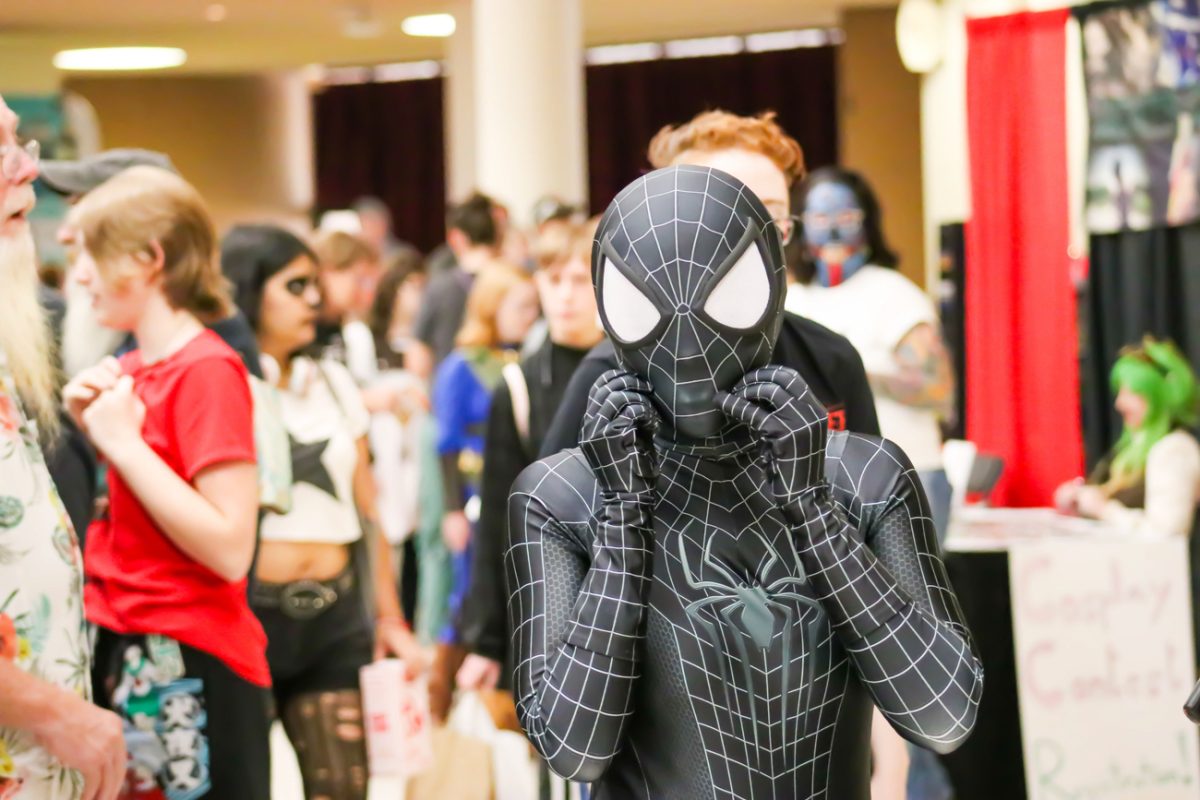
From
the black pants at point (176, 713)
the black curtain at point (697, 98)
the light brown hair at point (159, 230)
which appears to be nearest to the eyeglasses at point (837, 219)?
the light brown hair at point (159, 230)

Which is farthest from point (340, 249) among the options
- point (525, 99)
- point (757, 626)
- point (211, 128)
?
point (211, 128)

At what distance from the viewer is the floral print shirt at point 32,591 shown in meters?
1.90

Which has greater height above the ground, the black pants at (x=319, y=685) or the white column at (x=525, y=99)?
the white column at (x=525, y=99)

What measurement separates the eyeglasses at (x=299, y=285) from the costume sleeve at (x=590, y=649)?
1.97m

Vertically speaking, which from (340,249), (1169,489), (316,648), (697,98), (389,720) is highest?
(697,98)

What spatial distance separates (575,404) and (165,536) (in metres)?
0.64

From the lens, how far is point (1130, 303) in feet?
21.9

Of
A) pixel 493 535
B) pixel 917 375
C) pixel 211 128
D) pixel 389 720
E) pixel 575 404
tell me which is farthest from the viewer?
Result: pixel 211 128

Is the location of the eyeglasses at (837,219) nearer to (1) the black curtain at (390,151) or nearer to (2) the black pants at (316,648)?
(2) the black pants at (316,648)

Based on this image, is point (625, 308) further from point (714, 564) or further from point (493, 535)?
point (493, 535)

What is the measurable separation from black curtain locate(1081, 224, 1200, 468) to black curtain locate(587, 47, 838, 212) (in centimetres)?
970

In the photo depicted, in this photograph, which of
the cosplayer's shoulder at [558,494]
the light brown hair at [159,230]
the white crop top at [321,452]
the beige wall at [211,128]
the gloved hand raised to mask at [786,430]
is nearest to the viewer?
the gloved hand raised to mask at [786,430]

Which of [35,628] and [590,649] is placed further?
[35,628]

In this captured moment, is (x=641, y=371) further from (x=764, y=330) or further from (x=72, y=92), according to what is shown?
(x=72, y=92)
